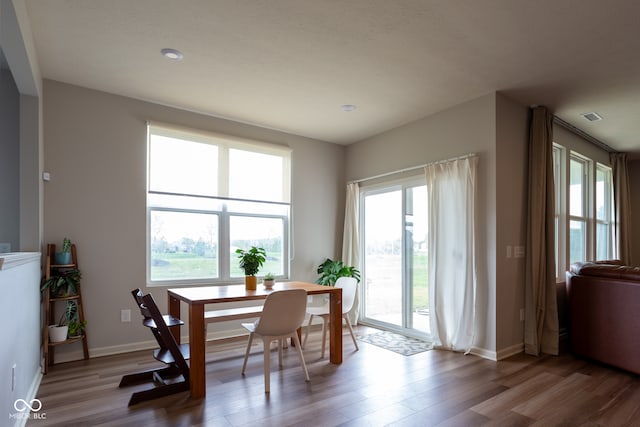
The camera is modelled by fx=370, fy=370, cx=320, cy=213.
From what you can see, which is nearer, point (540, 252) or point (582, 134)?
point (540, 252)

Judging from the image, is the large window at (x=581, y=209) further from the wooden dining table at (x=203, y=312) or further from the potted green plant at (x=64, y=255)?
the potted green plant at (x=64, y=255)

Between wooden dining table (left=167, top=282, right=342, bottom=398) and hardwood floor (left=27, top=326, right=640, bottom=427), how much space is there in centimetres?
13

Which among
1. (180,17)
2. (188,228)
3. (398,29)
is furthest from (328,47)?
(188,228)

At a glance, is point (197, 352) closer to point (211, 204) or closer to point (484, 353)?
point (211, 204)

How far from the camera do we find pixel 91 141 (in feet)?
12.1

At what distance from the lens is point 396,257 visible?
15.9 ft

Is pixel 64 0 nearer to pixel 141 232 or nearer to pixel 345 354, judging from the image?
pixel 141 232

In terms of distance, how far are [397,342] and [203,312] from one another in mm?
2398

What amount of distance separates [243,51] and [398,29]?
121 centimetres

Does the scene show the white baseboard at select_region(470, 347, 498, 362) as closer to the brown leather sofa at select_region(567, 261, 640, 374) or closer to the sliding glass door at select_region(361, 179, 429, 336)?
the sliding glass door at select_region(361, 179, 429, 336)

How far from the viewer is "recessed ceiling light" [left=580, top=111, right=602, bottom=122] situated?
14.2ft

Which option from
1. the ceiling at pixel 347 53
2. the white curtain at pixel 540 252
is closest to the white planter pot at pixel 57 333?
the ceiling at pixel 347 53

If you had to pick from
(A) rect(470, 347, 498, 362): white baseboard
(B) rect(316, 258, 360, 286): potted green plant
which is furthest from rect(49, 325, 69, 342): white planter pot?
(A) rect(470, 347, 498, 362): white baseboard

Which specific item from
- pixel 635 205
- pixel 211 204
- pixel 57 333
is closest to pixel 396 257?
pixel 211 204
